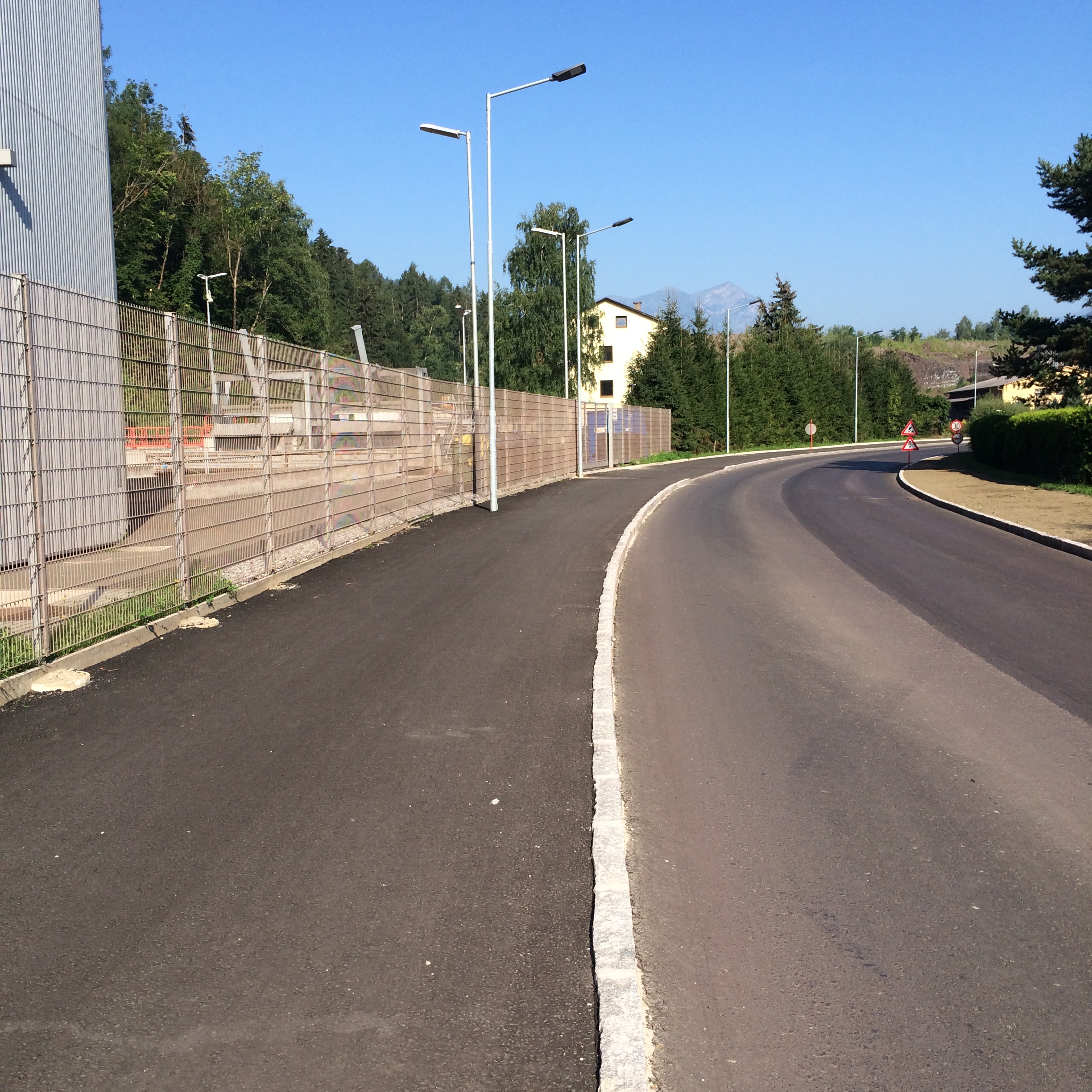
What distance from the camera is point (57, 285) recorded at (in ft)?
29.6

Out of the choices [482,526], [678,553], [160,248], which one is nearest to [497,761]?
[678,553]

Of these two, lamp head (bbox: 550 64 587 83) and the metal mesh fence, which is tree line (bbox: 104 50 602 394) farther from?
the metal mesh fence

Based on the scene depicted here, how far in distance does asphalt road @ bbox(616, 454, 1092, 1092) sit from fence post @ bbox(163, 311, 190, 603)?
3907mm

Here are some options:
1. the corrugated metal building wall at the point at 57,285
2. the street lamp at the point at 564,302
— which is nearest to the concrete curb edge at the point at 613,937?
the corrugated metal building wall at the point at 57,285

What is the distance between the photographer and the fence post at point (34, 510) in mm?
6844

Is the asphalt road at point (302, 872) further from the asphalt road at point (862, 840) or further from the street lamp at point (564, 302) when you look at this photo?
the street lamp at point (564, 302)

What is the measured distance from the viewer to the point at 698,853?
4184 millimetres

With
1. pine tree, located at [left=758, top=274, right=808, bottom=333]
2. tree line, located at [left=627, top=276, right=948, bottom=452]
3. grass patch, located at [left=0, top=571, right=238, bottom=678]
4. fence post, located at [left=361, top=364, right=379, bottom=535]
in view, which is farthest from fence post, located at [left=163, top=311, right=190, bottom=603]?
pine tree, located at [left=758, top=274, right=808, bottom=333]

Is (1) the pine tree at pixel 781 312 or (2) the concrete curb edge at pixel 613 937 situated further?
(1) the pine tree at pixel 781 312

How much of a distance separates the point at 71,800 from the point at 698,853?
9.13ft

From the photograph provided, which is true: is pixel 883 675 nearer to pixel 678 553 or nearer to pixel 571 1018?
pixel 571 1018

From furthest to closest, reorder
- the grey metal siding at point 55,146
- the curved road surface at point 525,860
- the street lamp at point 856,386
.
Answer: the street lamp at point 856,386
the grey metal siding at point 55,146
the curved road surface at point 525,860

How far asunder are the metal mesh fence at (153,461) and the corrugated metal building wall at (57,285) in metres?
0.02

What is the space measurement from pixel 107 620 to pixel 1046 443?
24.1 metres
